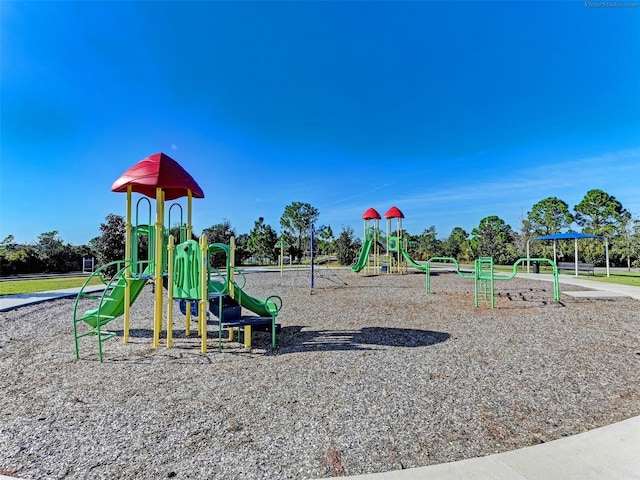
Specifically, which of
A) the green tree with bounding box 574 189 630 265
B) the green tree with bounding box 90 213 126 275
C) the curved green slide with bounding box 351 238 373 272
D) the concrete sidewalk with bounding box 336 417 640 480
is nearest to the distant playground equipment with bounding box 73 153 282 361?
the concrete sidewalk with bounding box 336 417 640 480

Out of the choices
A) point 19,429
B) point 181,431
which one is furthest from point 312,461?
point 19,429

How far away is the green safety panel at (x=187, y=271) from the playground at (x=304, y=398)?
2.82 feet

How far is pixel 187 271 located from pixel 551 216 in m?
47.4

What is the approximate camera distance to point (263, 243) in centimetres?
3738

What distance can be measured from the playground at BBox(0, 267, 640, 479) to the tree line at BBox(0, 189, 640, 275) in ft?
45.6

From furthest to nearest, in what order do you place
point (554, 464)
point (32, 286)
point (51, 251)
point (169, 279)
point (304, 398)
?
point (51, 251) → point (32, 286) → point (169, 279) → point (304, 398) → point (554, 464)

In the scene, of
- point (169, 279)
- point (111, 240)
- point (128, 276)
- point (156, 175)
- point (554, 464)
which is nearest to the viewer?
point (554, 464)

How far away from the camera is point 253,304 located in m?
5.63

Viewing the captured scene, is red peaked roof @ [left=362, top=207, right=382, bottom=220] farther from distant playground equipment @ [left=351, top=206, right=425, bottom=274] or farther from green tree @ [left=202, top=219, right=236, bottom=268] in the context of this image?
green tree @ [left=202, top=219, right=236, bottom=268]

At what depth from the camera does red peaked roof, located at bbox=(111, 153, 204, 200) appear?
519 centimetres

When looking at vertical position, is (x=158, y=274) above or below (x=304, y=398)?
above

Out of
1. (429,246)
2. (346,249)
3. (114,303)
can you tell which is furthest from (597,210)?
(114,303)

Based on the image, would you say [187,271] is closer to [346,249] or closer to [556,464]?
[556,464]

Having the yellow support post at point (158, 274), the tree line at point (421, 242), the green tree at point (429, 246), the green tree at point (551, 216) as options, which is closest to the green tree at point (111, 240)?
the tree line at point (421, 242)
